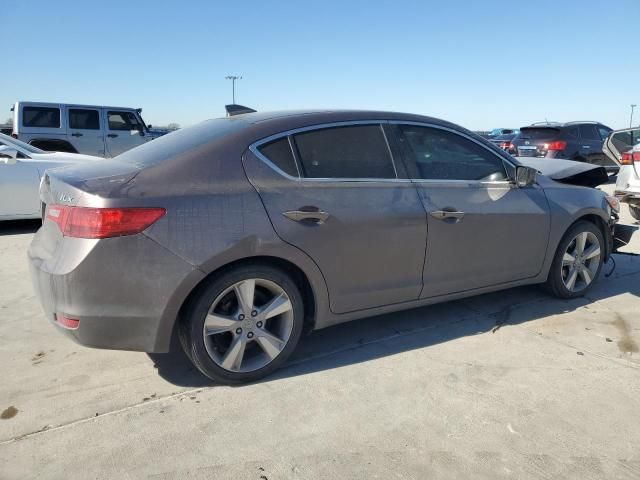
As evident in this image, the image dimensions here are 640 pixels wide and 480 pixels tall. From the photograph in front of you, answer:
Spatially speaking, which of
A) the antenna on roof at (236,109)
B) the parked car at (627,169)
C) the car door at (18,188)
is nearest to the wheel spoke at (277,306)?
the antenna on roof at (236,109)

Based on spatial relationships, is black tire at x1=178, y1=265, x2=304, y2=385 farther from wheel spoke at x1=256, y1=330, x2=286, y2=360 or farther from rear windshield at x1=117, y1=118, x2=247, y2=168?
rear windshield at x1=117, y1=118, x2=247, y2=168

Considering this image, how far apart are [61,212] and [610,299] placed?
14.2 ft

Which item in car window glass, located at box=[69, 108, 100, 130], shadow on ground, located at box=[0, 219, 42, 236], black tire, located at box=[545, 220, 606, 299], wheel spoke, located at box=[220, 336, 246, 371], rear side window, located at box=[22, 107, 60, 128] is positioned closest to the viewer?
wheel spoke, located at box=[220, 336, 246, 371]

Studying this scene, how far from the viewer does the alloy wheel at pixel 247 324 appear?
2781 millimetres

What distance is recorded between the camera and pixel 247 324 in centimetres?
286

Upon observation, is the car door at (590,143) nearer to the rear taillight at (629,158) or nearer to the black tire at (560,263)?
the rear taillight at (629,158)

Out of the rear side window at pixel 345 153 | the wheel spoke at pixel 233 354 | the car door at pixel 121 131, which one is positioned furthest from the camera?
the car door at pixel 121 131

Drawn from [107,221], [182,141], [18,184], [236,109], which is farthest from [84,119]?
[107,221]

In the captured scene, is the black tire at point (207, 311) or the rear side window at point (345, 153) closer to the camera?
the black tire at point (207, 311)

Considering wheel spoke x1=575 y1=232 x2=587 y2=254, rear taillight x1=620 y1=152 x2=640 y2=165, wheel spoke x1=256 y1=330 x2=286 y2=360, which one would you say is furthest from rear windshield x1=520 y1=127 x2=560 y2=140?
wheel spoke x1=256 y1=330 x2=286 y2=360

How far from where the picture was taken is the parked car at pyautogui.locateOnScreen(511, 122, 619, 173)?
42.2ft

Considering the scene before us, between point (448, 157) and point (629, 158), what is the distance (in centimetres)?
472

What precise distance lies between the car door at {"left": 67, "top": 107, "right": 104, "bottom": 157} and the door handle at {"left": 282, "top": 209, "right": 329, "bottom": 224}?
39.9 ft

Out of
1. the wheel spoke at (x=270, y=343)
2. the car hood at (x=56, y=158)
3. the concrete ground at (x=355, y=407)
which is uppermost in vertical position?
the car hood at (x=56, y=158)
